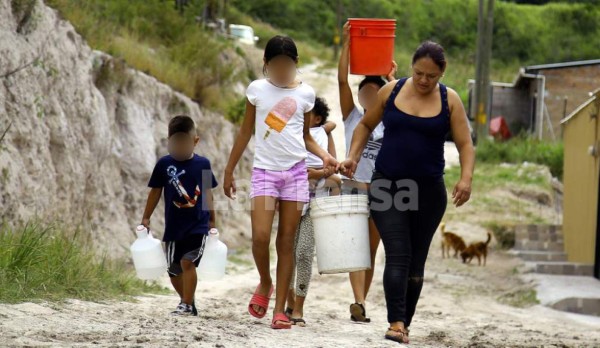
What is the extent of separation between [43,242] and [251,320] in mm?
1832

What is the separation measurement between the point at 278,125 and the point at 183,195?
1051 mm

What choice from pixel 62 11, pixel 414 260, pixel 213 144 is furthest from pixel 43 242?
pixel 213 144

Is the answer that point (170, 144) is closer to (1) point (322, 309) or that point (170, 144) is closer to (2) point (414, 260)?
(2) point (414, 260)

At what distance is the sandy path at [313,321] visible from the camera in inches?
256

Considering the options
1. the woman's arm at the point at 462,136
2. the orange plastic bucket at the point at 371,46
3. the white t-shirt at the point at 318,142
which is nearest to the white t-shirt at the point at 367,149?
the white t-shirt at the point at 318,142

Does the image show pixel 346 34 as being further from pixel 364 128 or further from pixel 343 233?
pixel 343 233

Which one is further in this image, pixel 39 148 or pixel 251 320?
pixel 39 148

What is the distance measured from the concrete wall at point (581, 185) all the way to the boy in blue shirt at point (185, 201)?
9.23m

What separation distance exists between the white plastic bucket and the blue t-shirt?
1166mm

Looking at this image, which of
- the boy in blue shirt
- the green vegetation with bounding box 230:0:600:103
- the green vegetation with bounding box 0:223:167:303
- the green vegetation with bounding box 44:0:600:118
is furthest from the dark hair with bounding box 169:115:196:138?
the green vegetation with bounding box 230:0:600:103

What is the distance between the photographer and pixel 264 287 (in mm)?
7844

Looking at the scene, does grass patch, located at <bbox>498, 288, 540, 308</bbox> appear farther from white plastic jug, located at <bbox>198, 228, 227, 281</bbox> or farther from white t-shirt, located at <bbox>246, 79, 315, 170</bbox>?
Result: white t-shirt, located at <bbox>246, 79, 315, 170</bbox>

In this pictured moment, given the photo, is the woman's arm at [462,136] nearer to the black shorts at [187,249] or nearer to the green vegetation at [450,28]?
the black shorts at [187,249]

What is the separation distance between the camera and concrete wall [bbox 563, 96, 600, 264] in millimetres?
16875
